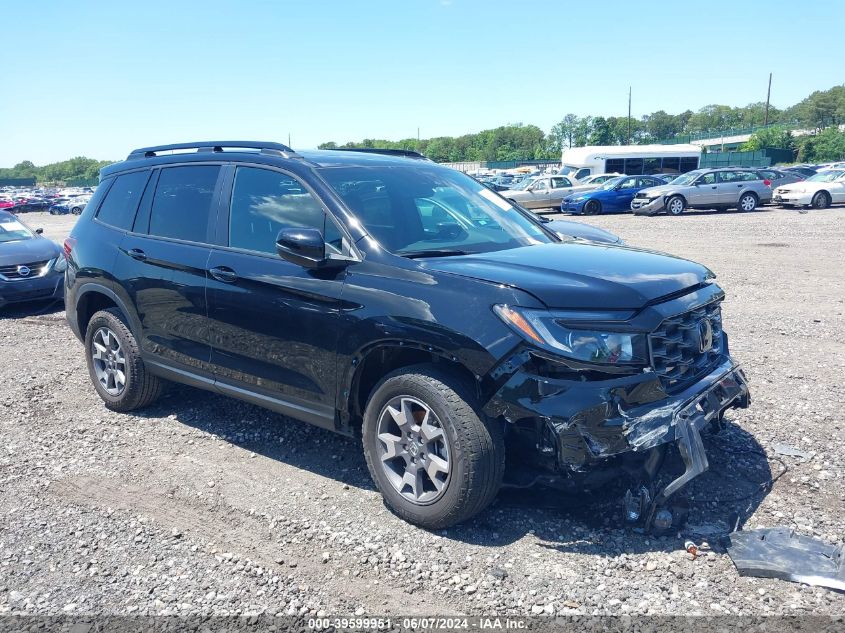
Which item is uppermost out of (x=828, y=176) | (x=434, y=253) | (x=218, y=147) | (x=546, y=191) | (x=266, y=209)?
(x=218, y=147)

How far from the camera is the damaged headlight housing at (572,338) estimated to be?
338 cm

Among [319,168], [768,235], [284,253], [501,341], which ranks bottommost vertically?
[768,235]

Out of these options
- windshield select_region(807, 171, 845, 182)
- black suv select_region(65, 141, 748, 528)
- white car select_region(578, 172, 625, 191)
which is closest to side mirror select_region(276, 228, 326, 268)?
black suv select_region(65, 141, 748, 528)

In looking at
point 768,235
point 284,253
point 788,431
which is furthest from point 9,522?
Answer: point 768,235

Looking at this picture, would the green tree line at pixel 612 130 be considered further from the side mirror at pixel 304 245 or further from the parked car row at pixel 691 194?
the side mirror at pixel 304 245

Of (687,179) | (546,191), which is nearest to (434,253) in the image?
(687,179)

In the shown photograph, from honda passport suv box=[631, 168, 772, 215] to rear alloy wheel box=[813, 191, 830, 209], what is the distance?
4.94 ft

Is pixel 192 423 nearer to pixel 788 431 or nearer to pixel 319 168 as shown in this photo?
pixel 319 168

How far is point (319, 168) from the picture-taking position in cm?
452

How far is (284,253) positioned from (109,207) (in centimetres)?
248

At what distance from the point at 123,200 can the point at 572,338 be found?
4.02m

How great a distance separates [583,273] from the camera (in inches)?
148

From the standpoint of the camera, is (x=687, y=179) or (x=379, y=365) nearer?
(x=379, y=365)

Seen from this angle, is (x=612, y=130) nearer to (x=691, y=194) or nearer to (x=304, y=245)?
(x=691, y=194)
